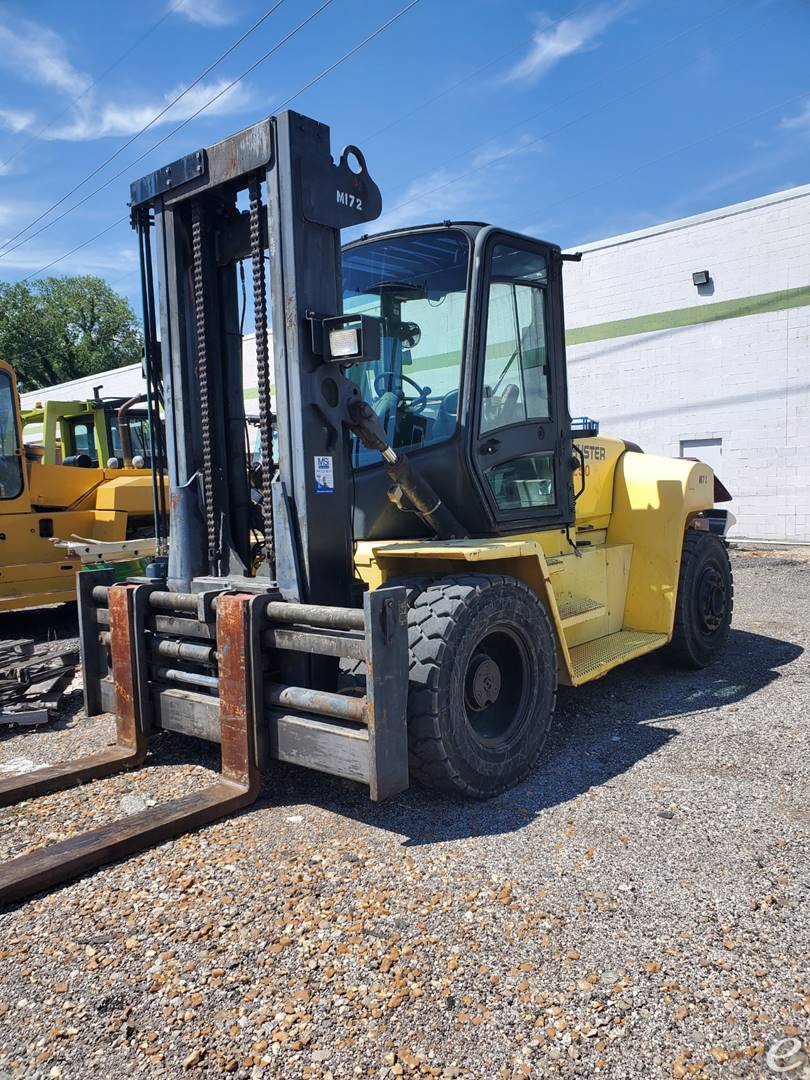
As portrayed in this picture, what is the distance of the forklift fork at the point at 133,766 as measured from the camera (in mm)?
3221

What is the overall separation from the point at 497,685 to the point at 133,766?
199 centimetres

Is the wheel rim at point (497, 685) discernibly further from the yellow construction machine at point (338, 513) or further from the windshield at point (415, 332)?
the windshield at point (415, 332)

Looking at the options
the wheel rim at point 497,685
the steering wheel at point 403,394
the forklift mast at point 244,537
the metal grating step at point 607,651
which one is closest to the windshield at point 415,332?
the steering wheel at point 403,394

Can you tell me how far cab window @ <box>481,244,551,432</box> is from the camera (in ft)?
15.5

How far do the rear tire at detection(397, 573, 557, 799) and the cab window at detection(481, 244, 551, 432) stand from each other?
112cm

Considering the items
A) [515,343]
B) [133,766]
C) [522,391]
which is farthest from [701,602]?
[133,766]

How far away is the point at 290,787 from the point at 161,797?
63cm

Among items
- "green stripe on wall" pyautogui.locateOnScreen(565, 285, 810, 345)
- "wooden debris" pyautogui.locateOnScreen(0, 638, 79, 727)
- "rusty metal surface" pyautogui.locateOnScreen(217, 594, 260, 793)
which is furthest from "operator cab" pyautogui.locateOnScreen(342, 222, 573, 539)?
"green stripe on wall" pyautogui.locateOnScreen(565, 285, 810, 345)

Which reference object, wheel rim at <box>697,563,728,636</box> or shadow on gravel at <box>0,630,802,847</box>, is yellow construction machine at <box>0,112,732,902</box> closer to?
shadow on gravel at <box>0,630,802,847</box>

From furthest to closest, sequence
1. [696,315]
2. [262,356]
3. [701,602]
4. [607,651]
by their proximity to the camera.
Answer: [696,315] → [701,602] → [607,651] → [262,356]

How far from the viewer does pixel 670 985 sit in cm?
253

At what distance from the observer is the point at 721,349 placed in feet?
51.5

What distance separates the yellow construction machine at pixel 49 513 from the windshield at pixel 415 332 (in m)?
5.47

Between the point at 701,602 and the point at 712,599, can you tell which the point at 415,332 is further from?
the point at 712,599
